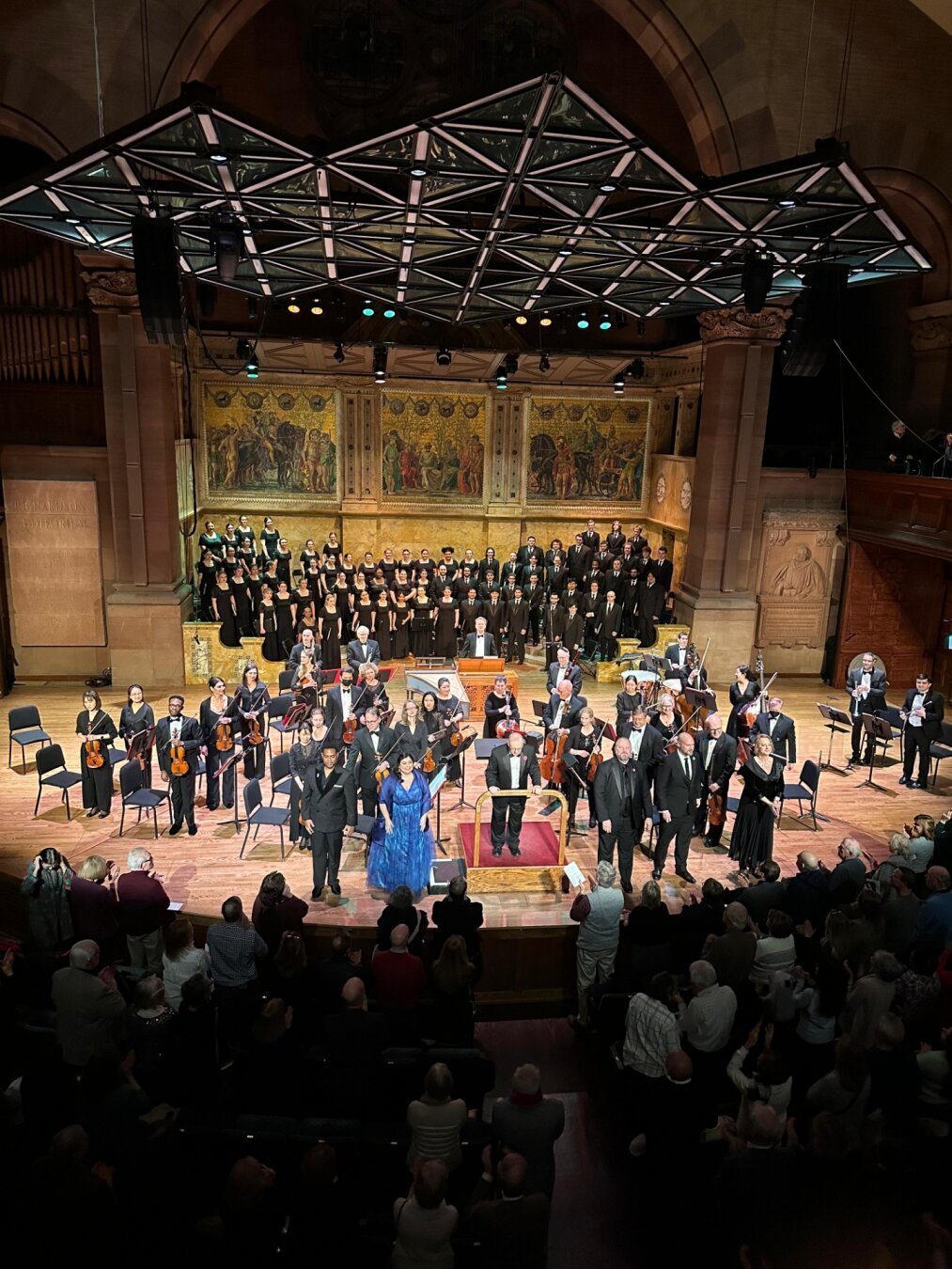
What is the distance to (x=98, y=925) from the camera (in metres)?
6.48

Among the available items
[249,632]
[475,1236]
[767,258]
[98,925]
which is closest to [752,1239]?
[475,1236]

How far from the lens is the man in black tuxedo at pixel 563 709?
962 centimetres

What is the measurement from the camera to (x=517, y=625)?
51.1ft

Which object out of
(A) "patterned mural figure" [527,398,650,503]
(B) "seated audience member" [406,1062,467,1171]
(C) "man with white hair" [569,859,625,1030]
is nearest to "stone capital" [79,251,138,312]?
(A) "patterned mural figure" [527,398,650,503]

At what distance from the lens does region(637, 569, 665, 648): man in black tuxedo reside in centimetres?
1552

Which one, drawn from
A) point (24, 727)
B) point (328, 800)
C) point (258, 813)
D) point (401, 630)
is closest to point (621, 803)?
point (328, 800)

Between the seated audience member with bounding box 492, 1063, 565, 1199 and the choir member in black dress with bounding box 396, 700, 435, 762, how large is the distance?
14.3ft

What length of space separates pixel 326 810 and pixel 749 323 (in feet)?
35.3

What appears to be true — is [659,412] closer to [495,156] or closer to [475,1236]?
[495,156]

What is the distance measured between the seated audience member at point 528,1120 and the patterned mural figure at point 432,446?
14.9 meters

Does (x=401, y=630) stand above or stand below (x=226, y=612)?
below

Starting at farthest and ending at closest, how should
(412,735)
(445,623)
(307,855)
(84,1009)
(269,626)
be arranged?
1. (445,623)
2. (269,626)
3. (307,855)
4. (412,735)
5. (84,1009)

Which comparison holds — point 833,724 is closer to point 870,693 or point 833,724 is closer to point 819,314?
point 870,693

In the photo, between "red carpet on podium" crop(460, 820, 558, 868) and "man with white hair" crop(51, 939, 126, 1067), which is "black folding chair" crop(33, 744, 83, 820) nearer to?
"red carpet on podium" crop(460, 820, 558, 868)
